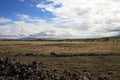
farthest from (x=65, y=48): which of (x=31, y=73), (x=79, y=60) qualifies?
(x=31, y=73)

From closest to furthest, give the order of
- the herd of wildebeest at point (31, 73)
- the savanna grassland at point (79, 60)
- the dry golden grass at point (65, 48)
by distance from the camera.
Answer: the herd of wildebeest at point (31, 73), the savanna grassland at point (79, 60), the dry golden grass at point (65, 48)

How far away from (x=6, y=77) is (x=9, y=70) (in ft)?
6.85

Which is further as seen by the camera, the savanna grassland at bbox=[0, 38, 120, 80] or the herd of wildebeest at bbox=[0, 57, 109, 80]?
the savanna grassland at bbox=[0, 38, 120, 80]

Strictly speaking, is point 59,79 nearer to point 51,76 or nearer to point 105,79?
point 51,76

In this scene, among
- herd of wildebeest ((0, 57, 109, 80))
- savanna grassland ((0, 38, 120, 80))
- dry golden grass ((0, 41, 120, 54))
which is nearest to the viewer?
herd of wildebeest ((0, 57, 109, 80))

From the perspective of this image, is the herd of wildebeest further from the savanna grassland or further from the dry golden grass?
the dry golden grass

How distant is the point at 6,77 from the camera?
1164 inches

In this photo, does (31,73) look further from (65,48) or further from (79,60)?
(65,48)

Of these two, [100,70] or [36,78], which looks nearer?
[36,78]

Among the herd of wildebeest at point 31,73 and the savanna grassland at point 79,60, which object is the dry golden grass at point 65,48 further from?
the herd of wildebeest at point 31,73

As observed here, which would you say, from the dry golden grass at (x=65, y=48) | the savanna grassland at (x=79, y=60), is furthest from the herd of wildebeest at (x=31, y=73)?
the dry golden grass at (x=65, y=48)

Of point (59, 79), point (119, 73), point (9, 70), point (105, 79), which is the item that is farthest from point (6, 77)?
point (119, 73)

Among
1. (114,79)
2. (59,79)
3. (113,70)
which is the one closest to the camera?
(59,79)

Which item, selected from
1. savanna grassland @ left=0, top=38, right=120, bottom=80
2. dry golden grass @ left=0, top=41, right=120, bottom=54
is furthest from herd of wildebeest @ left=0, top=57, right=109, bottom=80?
dry golden grass @ left=0, top=41, right=120, bottom=54
